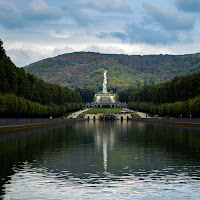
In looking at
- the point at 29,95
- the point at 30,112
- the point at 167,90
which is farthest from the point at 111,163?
the point at 167,90

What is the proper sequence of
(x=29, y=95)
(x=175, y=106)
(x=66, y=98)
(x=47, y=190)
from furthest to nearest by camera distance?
(x=66, y=98) < (x=175, y=106) < (x=29, y=95) < (x=47, y=190)

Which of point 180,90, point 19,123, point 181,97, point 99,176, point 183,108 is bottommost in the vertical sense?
point 99,176

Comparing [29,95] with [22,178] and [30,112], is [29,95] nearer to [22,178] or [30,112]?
[30,112]

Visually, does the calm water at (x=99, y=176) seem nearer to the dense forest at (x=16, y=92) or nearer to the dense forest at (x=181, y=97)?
the dense forest at (x=16, y=92)

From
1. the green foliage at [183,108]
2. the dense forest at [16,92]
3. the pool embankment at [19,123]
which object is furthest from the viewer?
the green foliage at [183,108]

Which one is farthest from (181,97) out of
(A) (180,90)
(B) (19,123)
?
(B) (19,123)

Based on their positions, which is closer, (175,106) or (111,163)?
(111,163)

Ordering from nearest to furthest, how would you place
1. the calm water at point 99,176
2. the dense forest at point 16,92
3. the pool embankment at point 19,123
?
the calm water at point 99,176, the pool embankment at point 19,123, the dense forest at point 16,92

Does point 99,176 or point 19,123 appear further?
point 19,123

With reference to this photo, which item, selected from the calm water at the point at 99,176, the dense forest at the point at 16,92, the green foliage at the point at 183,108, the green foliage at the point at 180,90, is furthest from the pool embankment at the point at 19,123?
the green foliage at the point at 180,90

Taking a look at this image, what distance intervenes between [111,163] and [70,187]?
24.3 ft

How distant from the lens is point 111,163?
924 inches

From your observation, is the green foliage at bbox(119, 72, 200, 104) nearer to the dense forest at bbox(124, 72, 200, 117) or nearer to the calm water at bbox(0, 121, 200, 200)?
the dense forest at bbox(124, 72, 200, 117)

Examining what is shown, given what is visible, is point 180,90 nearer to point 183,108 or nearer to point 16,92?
point 183,108
